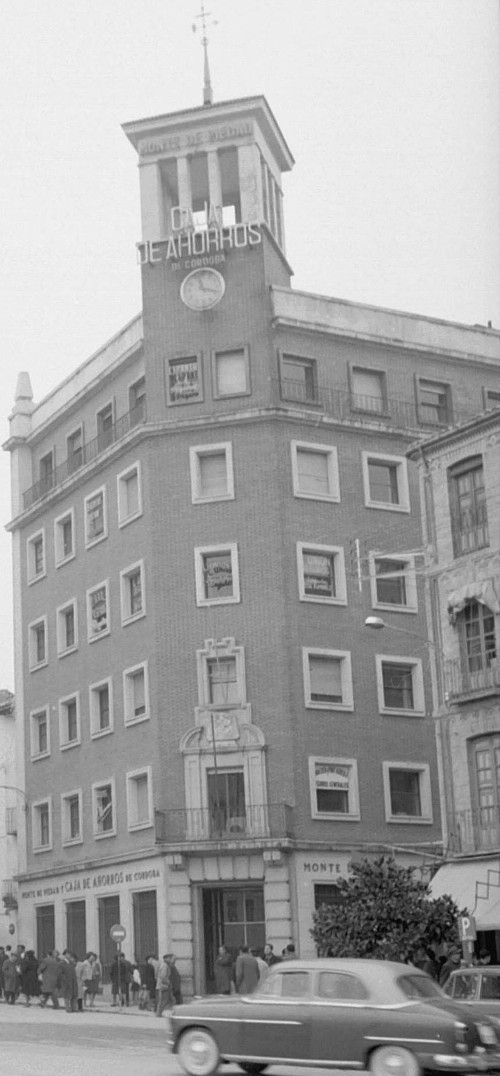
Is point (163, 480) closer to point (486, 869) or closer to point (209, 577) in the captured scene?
point (209, 577)

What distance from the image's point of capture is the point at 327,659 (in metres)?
49.9

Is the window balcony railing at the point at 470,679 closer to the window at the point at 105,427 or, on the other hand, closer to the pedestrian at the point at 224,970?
the pedestrian at the point at 224,970

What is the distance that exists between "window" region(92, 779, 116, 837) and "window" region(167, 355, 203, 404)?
12.4 metres

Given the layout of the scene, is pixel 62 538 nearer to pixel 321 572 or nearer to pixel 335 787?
pixel 321 572

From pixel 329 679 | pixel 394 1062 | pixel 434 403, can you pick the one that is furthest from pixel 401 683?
pixel 394 1062

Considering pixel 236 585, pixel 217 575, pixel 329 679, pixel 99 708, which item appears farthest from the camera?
pixel 99 708

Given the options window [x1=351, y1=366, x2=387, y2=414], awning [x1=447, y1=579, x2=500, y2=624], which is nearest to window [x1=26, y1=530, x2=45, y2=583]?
window [x1=351, y1=366, x2=387, y2=414]

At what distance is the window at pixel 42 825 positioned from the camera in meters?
56.7

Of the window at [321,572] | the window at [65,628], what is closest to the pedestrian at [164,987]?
the window at [321,572]

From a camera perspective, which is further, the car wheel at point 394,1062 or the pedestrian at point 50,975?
the pedestrian at point 50,975

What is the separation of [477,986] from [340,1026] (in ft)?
13.4

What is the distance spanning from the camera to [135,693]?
51625mm

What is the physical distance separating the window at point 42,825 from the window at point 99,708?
4358 mm

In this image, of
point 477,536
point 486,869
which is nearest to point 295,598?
point 477,536
